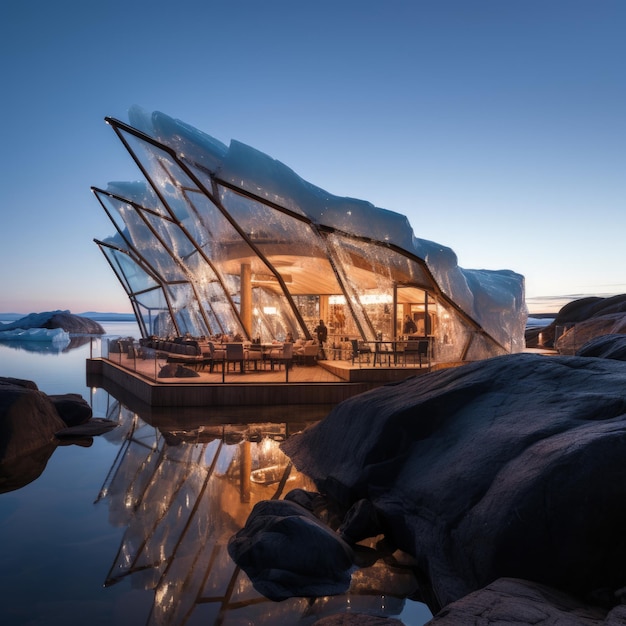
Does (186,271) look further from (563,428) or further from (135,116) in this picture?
(563,428)

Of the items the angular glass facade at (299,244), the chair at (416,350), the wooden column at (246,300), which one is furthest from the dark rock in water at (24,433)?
the wooden column at (246,300)

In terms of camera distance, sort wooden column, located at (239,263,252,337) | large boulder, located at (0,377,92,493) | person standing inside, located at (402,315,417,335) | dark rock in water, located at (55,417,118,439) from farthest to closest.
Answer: wooden column, located at (239,263,252,337), person standing inside, located at (402,315,417,335), dark rock in water, located at (55,417,118,439), large boulder, located at (0,377,92,493)

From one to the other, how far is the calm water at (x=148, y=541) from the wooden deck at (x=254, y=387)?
3653mm

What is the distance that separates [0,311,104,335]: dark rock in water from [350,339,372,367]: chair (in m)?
73.5

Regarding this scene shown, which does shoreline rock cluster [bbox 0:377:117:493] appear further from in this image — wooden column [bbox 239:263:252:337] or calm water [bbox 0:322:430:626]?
wooden column [bbox 239:263:252:337]

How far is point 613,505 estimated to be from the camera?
432cm

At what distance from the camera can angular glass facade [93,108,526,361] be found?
18.0m

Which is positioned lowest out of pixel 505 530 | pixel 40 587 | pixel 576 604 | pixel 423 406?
pixel 40 587

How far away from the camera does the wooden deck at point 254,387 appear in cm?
1447

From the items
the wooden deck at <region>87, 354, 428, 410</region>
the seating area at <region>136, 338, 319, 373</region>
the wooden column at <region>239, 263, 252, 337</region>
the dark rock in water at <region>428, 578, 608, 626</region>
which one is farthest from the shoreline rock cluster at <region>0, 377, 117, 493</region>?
the wooden column at <region>239, 263, 252, 337</region>

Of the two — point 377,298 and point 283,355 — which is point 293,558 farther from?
point 377,298

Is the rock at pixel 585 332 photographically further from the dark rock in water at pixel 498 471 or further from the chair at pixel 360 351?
the dark rock in water at pixel 498 471

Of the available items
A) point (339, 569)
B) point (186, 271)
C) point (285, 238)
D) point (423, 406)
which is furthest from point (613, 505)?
point (186, 271)

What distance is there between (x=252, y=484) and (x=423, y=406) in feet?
8.64
